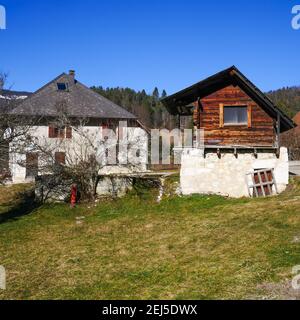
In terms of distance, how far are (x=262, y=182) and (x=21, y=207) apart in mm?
12430

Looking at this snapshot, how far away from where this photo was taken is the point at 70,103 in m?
32.0

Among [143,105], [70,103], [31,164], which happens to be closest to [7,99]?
[31,164]

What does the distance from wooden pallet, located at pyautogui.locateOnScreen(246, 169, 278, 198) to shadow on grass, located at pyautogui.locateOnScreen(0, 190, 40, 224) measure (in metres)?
11.1

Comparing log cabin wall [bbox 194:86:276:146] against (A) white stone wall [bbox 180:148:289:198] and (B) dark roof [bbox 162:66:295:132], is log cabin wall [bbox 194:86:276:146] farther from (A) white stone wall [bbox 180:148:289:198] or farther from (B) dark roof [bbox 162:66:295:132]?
(A) white stone wall [bbox 180:148:289:198]

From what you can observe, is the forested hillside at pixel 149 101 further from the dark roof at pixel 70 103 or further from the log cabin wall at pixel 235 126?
the log cabin wall at pixel 235 126

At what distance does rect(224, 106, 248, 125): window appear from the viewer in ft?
67.4

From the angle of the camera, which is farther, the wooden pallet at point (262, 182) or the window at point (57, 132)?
the window at point (57, 132)

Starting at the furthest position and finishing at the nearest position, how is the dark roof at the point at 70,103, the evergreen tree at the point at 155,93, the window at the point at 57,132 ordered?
1. the evergreen tree at the point at 155,93
2. the dark roof at the point at 70,103
3. the window at the point at 57,132

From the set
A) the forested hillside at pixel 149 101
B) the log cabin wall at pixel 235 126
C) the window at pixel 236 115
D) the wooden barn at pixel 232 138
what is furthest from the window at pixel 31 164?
the forested hillside at pixel 149 101

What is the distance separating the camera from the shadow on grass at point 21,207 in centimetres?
1939

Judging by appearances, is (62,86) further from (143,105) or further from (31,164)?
(143,105)

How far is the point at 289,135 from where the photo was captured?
145 feet

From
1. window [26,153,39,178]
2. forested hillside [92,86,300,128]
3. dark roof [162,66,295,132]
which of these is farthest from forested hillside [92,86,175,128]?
dark roof [162,66,295,132]

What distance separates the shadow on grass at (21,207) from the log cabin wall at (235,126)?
9.61m
